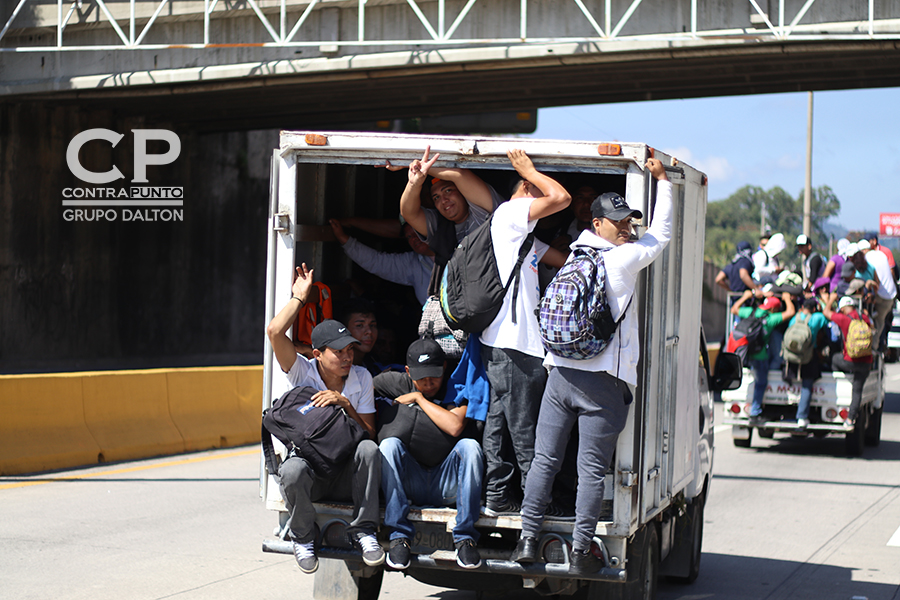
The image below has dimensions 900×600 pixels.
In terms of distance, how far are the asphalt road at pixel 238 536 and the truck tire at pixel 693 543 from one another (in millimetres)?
71

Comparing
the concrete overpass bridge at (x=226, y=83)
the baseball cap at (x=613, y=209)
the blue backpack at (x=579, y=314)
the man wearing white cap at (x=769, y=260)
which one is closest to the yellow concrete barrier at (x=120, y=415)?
the concrete overpass bridge at (x=226, y=83)

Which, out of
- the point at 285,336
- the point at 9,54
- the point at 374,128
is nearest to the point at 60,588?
the point at 285,336

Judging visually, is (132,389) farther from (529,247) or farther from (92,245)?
(92,245)

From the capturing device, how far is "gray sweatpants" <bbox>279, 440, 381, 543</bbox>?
5289 millimetres

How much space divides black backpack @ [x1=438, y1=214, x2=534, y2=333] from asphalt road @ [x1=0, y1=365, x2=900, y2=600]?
228 cm

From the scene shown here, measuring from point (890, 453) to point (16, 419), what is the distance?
440 inches

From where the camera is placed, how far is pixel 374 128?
25.8 metres

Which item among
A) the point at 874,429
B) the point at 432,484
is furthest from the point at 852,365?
the point at 432,484

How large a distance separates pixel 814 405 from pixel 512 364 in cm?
937

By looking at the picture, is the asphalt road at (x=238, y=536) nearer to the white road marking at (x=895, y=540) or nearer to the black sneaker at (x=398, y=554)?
the white road marking at (x=895, y=540)

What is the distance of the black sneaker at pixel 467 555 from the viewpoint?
205 inches

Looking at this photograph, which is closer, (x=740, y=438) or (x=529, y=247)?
(x=529, y=247)

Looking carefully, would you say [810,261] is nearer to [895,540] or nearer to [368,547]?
[895,540]

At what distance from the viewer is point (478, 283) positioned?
18.1ft
